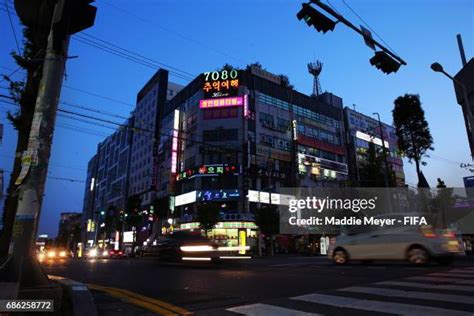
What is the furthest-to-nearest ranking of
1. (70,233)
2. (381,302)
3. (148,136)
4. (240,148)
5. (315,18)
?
(70,233) → (148,136) → (240,148) → (315,18) → (381,302)

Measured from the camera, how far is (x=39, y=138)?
4.89 metres

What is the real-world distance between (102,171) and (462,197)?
95.3 meters

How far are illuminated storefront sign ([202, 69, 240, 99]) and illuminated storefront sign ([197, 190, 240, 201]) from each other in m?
14.3

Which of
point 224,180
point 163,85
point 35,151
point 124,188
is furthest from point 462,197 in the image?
point 124,188

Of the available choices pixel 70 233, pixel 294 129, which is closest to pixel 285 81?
pixel 294 129

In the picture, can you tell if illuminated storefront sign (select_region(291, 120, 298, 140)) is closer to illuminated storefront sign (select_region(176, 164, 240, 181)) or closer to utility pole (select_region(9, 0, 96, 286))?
illuminated storefront sign (select_region(176, 164, 240, 181))

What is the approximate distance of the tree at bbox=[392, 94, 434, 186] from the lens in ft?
95.3

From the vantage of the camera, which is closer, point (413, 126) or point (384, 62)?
point (384, 62)

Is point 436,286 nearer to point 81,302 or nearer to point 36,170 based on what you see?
point 81,302

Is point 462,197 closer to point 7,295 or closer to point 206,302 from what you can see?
point 206,302

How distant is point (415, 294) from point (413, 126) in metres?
26.1

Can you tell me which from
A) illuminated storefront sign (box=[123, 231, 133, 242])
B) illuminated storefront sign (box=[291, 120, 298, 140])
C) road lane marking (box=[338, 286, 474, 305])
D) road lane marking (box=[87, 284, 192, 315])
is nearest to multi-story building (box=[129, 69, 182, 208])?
illuminated storefront sign (box=[123, 231, 133, 242])

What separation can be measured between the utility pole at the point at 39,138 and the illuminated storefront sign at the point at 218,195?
45091mm

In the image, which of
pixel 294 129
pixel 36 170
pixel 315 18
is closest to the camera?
pixel 36 170
